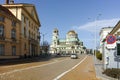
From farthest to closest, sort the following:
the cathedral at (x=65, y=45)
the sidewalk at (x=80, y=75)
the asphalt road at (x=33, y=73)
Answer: the cathedral at (x=65, y=45) → the sidewalk at (x=80, y=75) → the asphalt road at (x=33, y=73)

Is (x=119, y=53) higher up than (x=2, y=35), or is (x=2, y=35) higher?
(x=2, y=35)

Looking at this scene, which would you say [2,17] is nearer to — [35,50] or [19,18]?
[19,18]

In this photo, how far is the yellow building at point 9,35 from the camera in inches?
1787

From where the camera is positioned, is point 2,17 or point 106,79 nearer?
point 106,79

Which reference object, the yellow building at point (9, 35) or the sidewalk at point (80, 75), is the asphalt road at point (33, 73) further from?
the yellow building at point (9, 35)

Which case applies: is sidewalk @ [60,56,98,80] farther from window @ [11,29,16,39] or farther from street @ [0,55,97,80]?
window @ [11,29,16,39]

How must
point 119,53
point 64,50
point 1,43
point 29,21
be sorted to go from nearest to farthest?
point 119,53 < point 1,43 < point 29,21 < point 64,50

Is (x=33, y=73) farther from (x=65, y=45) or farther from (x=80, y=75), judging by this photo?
(x=65, y=45)

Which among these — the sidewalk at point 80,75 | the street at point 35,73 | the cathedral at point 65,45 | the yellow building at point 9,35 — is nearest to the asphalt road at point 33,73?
the street at point 35,73

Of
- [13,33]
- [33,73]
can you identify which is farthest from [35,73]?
[13,33]

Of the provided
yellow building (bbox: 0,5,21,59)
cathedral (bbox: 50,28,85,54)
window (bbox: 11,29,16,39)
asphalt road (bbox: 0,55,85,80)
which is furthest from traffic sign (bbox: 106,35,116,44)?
cathedral (bbox: 50,28,85,54)

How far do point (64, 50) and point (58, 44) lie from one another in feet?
30.4

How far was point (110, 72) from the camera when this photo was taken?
15391 millimetres

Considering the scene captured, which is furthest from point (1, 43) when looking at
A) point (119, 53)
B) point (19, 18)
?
point (119, 53)
